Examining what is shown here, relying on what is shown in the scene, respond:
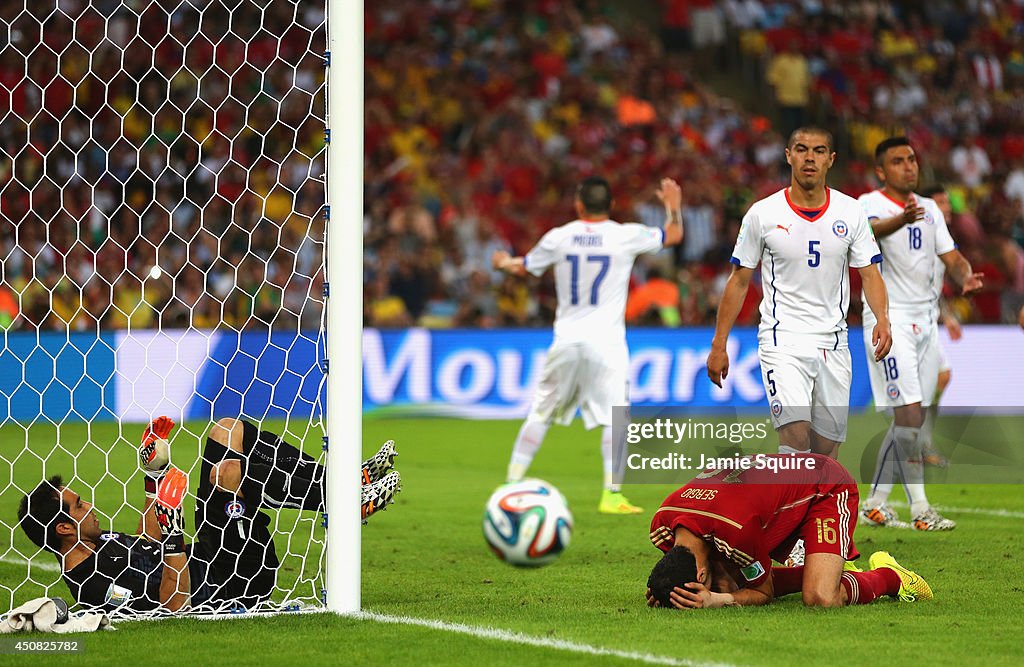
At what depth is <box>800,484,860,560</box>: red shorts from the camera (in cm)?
607

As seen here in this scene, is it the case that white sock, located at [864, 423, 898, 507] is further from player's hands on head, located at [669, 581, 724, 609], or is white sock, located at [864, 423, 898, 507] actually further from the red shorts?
player's hands on head, located at [669, 581, 724, 609]

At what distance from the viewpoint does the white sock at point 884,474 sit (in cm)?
896

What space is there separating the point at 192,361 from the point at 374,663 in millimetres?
10284

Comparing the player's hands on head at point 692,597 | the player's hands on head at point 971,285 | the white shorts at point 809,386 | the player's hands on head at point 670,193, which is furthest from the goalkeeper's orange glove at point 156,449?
the player's hands on head at point 971,285

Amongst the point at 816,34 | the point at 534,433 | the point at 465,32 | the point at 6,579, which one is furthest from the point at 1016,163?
the point at 6,579

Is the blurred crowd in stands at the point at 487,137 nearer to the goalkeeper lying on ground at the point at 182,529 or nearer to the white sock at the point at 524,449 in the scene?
the white sock at the point at 524,449

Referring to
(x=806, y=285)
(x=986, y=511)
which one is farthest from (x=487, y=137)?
(x=806, y=285)

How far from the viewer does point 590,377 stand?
10.1 metres

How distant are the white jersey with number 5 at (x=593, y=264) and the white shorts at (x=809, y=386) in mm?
2610

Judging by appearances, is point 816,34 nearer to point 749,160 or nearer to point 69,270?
point 749,160

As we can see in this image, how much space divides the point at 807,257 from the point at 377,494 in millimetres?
2489

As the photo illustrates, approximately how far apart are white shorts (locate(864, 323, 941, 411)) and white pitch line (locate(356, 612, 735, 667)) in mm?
3893

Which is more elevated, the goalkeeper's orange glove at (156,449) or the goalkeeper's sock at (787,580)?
the goalkeeper's orange glove at (156,449)

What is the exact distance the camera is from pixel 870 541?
8273 mm
